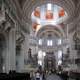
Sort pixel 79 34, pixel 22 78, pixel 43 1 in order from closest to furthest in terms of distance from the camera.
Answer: pixel 22 78 < pixel 79 34 < pixel 43 1

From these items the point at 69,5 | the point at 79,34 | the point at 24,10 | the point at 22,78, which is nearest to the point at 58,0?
the point at 69,5

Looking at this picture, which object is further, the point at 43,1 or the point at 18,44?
the point at 43,1

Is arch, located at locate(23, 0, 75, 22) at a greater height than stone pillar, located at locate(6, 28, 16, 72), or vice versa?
arch, located at locate(23, 0, 75, 22)

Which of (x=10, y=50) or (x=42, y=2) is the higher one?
(x=42, y=2)

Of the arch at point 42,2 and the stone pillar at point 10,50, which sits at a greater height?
the arch at point 42,2

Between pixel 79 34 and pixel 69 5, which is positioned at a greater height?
pixel 69 5

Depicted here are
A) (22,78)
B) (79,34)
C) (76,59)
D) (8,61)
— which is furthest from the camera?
(76,59)

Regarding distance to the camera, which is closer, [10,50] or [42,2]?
[10,50]

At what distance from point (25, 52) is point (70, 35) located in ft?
22.6

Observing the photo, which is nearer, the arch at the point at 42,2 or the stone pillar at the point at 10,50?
the stone pillar at the point at 10,50

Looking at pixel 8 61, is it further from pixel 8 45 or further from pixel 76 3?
pixel 76 3

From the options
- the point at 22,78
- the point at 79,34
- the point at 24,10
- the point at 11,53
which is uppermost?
the point at 24,10

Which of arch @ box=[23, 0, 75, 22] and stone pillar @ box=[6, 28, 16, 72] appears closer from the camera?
stone pillar @ box=[6, 28, 16, 72]

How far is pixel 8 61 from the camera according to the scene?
25.0m
